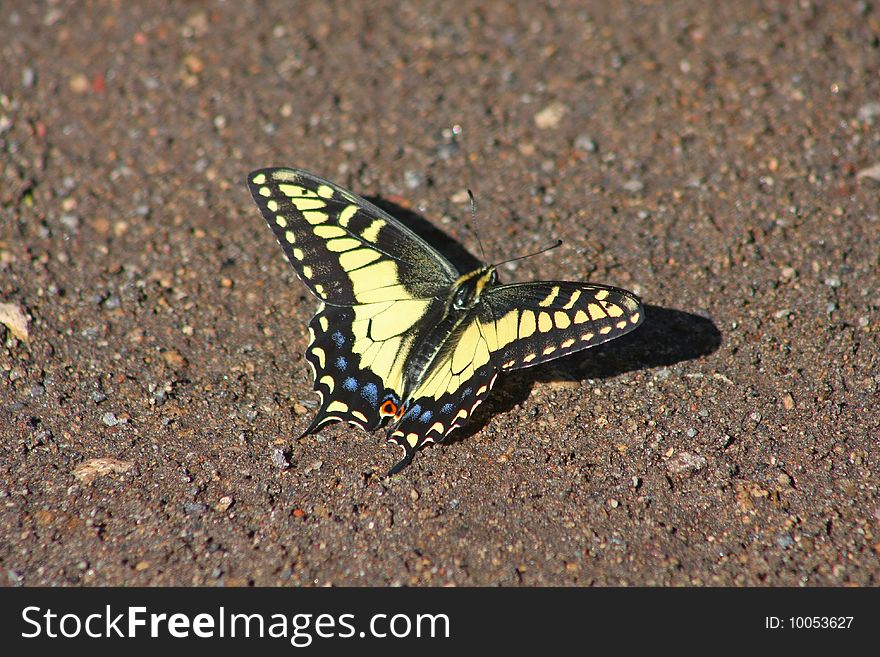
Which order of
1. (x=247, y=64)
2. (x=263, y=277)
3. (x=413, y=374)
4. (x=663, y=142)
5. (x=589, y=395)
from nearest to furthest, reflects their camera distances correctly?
(x=413, y=374)
(x=589, y=395)
(x=263, y=277)
(x=663, y=142)
(x=247, y=64)

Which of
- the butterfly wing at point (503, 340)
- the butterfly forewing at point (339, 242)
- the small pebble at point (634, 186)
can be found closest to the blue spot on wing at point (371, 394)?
the butterfly wing at point (503, 340)

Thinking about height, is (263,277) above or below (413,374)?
below

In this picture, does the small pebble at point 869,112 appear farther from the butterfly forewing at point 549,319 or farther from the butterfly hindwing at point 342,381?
the butterfly hindwing at point 342,381

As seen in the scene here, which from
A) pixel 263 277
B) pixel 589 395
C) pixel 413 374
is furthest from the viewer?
pixel 263 277

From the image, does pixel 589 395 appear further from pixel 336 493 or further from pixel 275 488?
pixel 275 488

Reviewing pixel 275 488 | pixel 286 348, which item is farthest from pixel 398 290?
pixel 275 488
